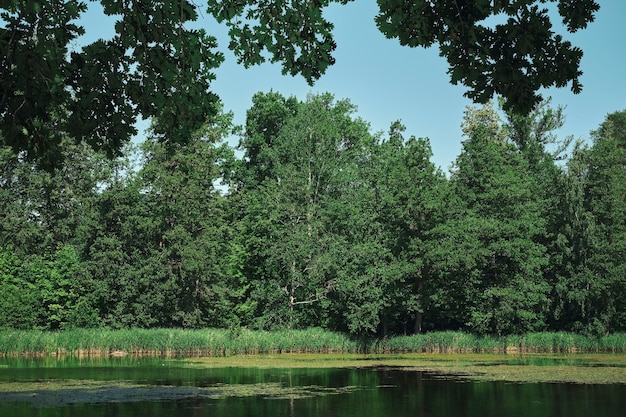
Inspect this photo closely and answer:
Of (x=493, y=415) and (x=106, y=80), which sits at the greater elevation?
(x=106, y=80)

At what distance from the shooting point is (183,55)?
7984mm

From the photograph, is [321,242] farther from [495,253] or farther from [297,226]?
[495,253]

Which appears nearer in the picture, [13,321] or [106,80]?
[106,80]

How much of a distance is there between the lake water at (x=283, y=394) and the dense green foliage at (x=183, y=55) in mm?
10265

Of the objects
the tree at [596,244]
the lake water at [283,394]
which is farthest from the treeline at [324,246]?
the lake water at [283,394]

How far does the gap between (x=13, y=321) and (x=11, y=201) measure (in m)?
12.6

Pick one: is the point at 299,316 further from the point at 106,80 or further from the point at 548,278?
the point at 106,80

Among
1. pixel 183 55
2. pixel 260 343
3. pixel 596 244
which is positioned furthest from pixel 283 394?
pixel 596 244

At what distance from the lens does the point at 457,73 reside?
6848 mm

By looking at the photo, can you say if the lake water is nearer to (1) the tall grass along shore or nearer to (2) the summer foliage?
(1) the tall grass along shore

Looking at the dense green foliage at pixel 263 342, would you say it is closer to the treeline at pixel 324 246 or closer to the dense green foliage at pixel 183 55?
the treeline at pixel 324 246

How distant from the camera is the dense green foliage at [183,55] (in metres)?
6.68

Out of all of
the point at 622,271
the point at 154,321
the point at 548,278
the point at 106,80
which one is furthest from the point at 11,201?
the point at 106,80

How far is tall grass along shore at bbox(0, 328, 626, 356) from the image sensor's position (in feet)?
122
